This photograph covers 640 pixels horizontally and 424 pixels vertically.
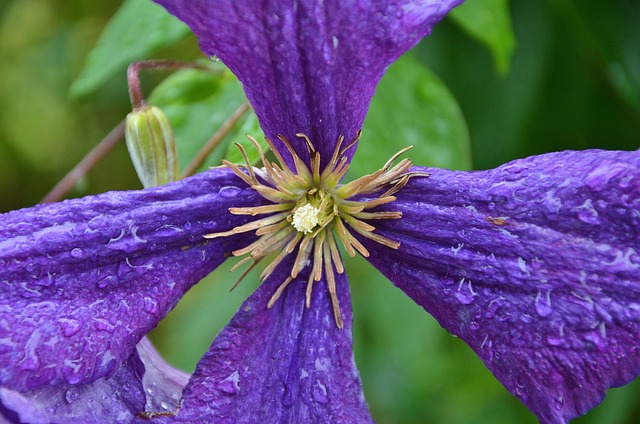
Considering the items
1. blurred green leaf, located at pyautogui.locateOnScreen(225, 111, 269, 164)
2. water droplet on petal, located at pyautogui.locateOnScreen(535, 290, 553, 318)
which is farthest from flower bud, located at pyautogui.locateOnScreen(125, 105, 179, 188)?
water droplet on petal, located at pyautogui.locateOnScreen(535, 290, 553, 318)

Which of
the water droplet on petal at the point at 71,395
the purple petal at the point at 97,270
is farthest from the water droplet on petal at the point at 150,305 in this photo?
the water droplet on petal at the point at 71,395

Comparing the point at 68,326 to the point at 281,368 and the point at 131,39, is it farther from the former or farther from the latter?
the point at 131,39

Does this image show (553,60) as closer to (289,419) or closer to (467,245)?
(467,245)

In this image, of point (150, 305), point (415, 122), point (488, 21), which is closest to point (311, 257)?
point (150, 305)

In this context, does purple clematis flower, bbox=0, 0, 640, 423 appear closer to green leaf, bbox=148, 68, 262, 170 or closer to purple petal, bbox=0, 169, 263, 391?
purple petal, bbox=0, 169, 263, 391

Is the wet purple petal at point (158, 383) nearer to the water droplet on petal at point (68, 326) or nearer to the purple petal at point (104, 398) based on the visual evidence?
the purple petal at point (104, 398)
